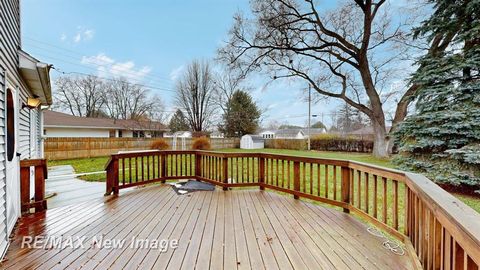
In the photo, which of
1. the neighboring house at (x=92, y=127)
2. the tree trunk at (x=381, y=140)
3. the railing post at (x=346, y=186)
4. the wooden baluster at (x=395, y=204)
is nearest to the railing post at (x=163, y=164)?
the railing post at (x=346, y=186)

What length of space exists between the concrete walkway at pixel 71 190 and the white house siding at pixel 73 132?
11025mm

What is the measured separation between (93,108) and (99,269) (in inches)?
1025

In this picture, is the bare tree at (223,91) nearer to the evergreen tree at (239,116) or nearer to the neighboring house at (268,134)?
the evergreen tree at (239,116)

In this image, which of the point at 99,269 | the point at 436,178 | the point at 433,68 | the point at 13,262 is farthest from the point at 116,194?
the point at 433,68

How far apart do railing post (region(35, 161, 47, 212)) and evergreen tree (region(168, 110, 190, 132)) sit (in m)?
20.6

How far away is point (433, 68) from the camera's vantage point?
250 inches

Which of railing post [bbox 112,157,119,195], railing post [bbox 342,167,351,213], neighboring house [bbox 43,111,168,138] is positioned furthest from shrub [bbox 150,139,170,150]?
railing post [bbox 342,167,351,213]

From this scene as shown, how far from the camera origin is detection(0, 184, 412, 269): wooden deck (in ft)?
6.74

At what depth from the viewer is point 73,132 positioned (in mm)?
16281

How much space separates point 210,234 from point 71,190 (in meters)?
3.87

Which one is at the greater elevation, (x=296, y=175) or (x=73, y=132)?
(x=73, y=132)

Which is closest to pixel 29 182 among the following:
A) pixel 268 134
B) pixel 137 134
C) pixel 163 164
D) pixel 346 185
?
pixel 163 164

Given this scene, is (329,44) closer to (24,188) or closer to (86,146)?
(24,188)

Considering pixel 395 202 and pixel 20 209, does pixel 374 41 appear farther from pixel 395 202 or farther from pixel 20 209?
pixel 20 209
